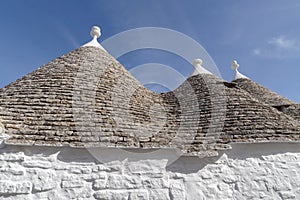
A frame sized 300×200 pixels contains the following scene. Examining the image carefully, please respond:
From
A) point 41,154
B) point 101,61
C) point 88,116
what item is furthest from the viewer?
point 101,61

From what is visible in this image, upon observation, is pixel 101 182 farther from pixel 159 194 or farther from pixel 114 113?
pixel 114 113

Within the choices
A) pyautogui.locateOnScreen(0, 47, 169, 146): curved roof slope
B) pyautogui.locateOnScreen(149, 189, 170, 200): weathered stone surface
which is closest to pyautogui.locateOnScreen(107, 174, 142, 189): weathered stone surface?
pyautogui.locateOnScreen(149, 189, 170, 200): weathered stone surface

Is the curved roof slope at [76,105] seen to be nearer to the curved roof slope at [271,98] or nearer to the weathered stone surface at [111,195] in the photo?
the weathered stone surface at [111,195]

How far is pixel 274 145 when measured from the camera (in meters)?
4.11

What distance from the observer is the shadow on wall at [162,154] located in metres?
3.35

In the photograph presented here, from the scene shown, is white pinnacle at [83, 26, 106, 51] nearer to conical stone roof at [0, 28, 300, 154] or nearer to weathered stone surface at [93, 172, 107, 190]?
conical stone roof at [0, 28, 300, 154]

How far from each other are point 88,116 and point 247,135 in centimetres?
333

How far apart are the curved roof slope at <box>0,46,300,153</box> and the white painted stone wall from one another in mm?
227

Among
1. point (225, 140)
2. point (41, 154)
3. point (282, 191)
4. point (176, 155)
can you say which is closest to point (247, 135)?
point (225, 140)

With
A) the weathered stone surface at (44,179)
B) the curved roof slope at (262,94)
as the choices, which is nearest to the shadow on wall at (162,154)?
the weathered stone surface at (44,179)

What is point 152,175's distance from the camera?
11.8 ft

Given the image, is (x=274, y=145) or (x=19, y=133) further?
(x=274, y=145)

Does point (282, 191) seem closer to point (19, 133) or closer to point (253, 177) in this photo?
point (253, 177)

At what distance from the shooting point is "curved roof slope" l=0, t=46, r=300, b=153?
12.1 feet
